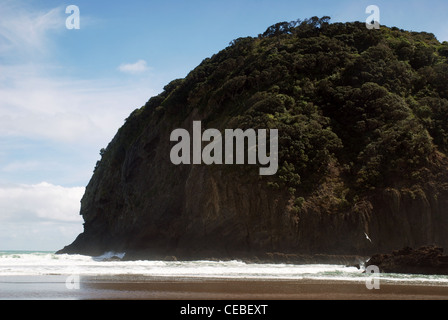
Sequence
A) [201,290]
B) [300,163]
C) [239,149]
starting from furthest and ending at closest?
[239,149] < [300,163] < [201,290]

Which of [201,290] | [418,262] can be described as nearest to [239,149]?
[418,262]

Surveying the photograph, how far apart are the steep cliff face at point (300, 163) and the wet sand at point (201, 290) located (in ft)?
50.8

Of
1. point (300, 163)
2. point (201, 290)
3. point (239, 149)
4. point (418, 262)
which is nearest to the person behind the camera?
point (201, 290)

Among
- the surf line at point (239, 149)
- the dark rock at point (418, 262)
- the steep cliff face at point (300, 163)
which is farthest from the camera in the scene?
the surf line at point (239, 149)

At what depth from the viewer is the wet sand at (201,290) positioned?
592 inches

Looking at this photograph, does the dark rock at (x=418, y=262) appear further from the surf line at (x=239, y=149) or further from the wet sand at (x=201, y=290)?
the surf line at (x=239, y=149)

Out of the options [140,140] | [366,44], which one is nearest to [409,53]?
[366,44]

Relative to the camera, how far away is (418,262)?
2477 cm

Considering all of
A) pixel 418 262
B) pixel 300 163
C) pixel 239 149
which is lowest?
pixel 418 262

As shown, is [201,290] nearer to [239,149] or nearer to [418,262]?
[418,262]

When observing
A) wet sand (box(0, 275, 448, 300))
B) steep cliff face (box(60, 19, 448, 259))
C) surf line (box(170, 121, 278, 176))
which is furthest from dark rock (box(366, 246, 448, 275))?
surf line (box(170, 121, 278, 176))

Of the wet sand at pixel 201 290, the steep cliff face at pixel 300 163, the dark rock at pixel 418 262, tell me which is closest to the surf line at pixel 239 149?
the steep cliff face at pixel 300 163

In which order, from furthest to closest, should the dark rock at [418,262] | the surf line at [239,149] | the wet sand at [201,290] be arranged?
the surf line at [239,149], the dark rock at [418,262], the wet sand at [201,290]

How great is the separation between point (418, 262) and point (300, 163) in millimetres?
14494
